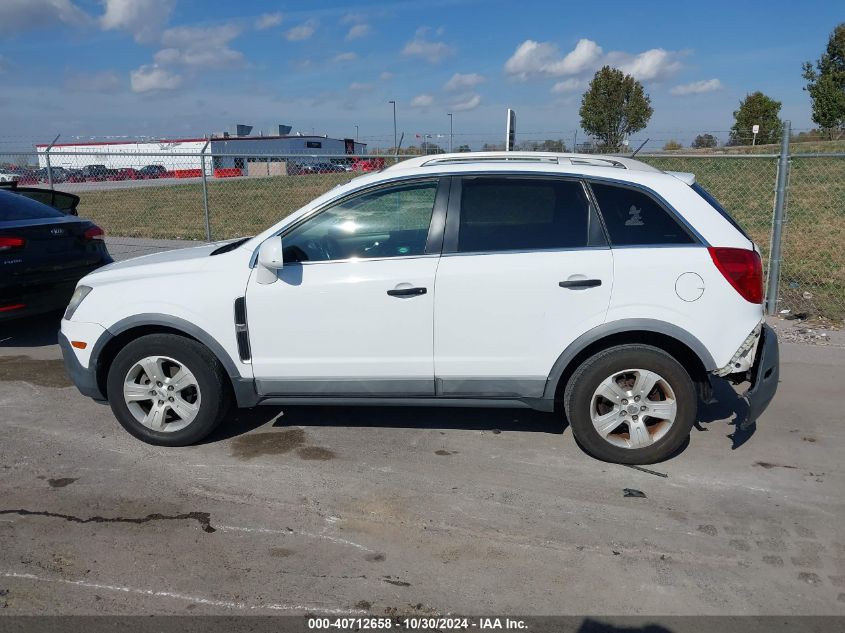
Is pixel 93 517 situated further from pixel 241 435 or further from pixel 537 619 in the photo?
pixel 537 619

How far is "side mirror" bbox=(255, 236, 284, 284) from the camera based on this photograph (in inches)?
167

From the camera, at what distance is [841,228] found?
42.3 feet

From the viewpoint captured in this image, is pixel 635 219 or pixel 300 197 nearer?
pixel 635 219

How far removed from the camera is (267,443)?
480cm

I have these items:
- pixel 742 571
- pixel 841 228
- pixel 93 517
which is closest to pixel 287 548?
pixel 93 517

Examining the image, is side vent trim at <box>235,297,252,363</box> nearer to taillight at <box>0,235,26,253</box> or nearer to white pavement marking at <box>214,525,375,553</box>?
white pavement marking at <box>214,525,375,553</box>

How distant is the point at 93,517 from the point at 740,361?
147 inches

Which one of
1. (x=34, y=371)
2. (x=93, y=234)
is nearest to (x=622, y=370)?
(x=34, y=371)

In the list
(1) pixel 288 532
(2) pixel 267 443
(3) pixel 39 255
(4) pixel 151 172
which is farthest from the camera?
(4) pixel 151 172

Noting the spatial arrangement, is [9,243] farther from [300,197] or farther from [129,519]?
[300,197]

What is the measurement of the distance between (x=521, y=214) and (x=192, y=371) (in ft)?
7.53

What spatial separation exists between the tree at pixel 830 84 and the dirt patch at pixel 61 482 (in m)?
44.8

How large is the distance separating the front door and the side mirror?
0.16 feet

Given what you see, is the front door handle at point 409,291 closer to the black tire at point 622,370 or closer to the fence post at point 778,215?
the black tire at point 622,370
